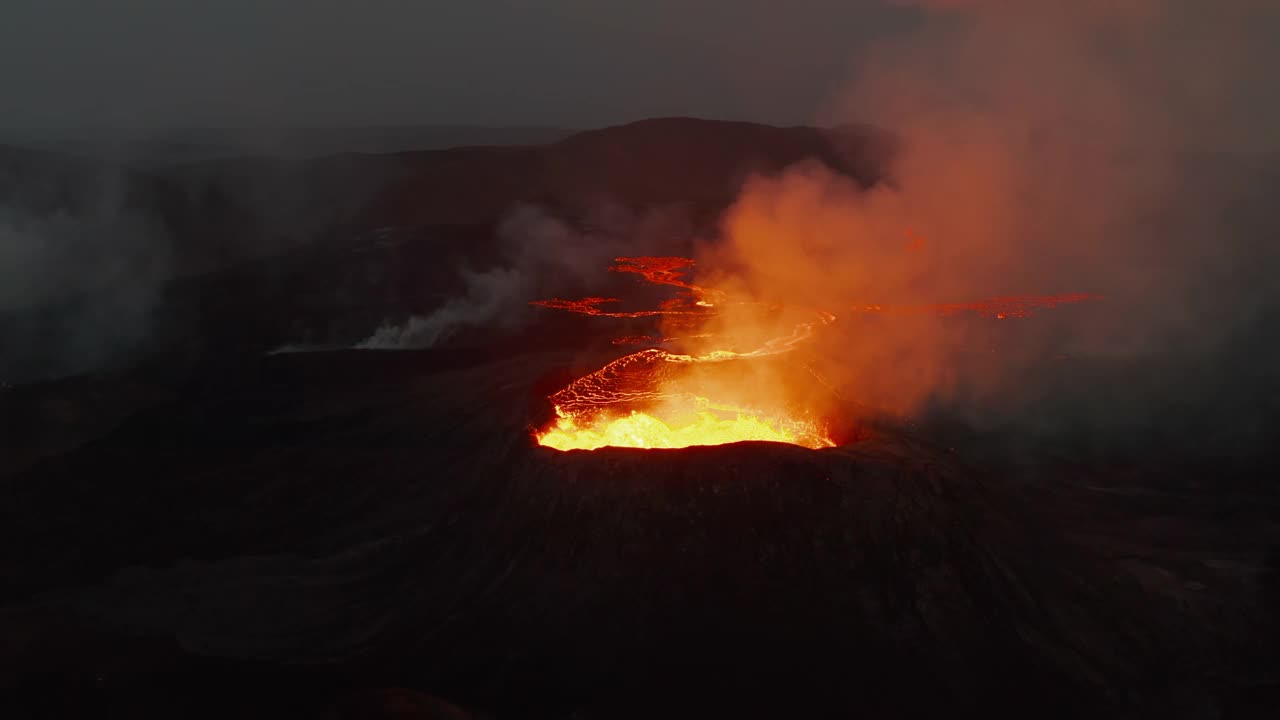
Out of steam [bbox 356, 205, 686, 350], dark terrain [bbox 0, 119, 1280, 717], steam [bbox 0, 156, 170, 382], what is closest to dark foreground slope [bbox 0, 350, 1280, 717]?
dark terrain [bbox 0, 119, 1280, 717]

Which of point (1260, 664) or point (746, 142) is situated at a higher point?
point (746, 142)

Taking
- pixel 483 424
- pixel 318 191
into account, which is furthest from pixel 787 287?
pixel 318 191

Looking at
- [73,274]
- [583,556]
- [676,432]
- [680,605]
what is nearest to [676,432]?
[676,432]

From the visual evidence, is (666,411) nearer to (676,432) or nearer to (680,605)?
(676,432)

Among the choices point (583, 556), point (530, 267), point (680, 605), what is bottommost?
point (680, 605)

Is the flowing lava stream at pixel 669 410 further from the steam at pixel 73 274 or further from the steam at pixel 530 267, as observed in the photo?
the steam at pixel 73 274

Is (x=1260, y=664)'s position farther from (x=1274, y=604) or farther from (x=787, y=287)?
(x=787, y=287)
